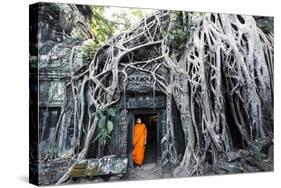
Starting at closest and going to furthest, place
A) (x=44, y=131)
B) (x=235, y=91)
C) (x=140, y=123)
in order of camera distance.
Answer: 1. (x=44, y=131)
2. (x=140, y=123)
3. (x=235, y=91)

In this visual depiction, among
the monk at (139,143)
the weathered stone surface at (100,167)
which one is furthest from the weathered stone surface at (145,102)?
the weathered stone surface at (100,167)

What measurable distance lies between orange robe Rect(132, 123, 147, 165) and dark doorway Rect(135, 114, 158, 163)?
9cm

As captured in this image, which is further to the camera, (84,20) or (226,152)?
(226,152)

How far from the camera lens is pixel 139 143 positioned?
10.5 m

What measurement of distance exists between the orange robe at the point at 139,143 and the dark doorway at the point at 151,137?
9 cm

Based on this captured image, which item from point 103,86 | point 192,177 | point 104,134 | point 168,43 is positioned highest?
point 168,43

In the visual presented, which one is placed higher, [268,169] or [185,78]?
[185,78]

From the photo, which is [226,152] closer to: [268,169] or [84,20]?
[268,169]

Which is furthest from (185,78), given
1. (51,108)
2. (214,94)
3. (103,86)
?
(51,108)

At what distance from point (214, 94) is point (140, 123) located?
4.60 feet

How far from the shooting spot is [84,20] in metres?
10.1

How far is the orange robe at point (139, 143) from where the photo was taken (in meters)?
10.5

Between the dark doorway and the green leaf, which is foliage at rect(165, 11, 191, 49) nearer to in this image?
the dark doorway

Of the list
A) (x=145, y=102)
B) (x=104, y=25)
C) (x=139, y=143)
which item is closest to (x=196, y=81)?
(x=145, y=102)
